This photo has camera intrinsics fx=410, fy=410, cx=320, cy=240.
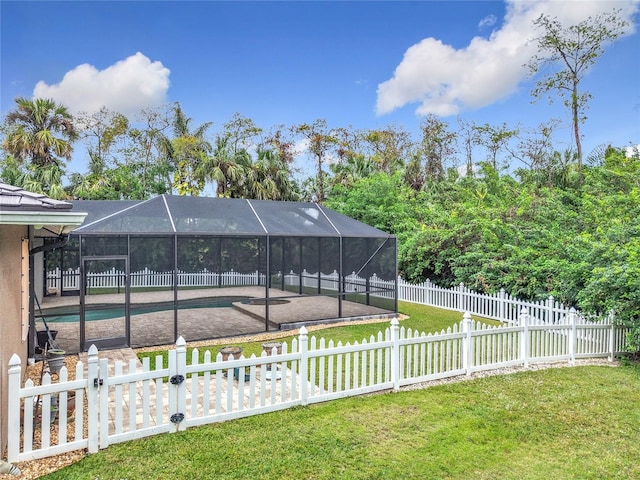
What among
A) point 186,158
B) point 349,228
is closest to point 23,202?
point 349,228

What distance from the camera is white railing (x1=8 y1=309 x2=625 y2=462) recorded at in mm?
3609

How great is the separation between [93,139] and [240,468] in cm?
2444

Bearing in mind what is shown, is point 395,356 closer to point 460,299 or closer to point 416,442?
point 416,442

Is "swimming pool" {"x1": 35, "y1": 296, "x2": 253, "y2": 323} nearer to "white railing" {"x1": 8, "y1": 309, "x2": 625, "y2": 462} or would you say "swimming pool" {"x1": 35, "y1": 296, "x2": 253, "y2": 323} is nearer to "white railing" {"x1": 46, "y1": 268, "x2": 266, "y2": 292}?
"white railing" {"x1": 46, "y1": 268, "x2": 266, "y2": 292}

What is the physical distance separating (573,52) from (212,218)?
1630 cm

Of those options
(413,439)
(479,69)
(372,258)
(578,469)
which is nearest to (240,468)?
(413,439)

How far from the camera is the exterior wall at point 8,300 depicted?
11.7ft

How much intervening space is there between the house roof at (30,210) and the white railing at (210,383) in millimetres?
1111

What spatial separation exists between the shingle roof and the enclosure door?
14.1ft

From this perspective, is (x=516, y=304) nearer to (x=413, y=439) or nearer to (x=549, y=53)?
(x=413, y=439)

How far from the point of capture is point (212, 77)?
16641mm

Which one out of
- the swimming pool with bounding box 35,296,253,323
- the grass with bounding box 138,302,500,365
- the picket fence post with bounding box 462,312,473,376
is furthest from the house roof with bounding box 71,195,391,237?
the picket fence post with bounding box 462,312,473,376

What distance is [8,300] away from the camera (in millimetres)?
3924

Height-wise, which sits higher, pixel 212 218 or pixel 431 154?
pixel 431 154
